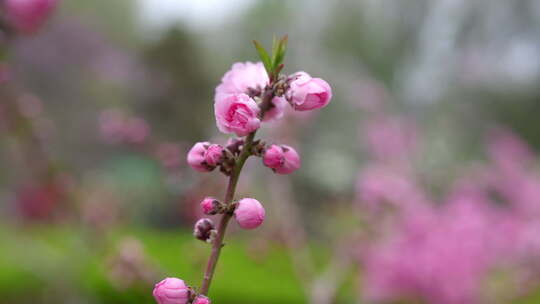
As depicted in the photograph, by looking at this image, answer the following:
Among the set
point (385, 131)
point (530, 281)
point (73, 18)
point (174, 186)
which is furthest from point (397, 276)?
point (73, 18)

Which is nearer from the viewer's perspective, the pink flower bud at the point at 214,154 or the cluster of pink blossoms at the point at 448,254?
the pink flower bud at the point at 214,154

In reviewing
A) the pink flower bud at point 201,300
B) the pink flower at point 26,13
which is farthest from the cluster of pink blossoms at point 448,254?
the pink flower bud at point 201,300

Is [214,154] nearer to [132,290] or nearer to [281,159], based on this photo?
[281,159]

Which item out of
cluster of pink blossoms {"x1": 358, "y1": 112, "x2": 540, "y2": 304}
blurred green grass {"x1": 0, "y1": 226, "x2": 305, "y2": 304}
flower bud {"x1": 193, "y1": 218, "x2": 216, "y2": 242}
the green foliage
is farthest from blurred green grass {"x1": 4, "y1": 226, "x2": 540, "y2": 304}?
the green foliage

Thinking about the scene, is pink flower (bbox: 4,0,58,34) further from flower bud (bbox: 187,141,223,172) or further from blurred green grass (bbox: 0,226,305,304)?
blurred green grass (bbox: 0,226,305,304)

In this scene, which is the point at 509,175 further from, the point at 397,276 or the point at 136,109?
the point at 136,109

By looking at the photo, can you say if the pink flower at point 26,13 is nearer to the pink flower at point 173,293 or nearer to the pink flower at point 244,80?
the pink flower at point 244,80
